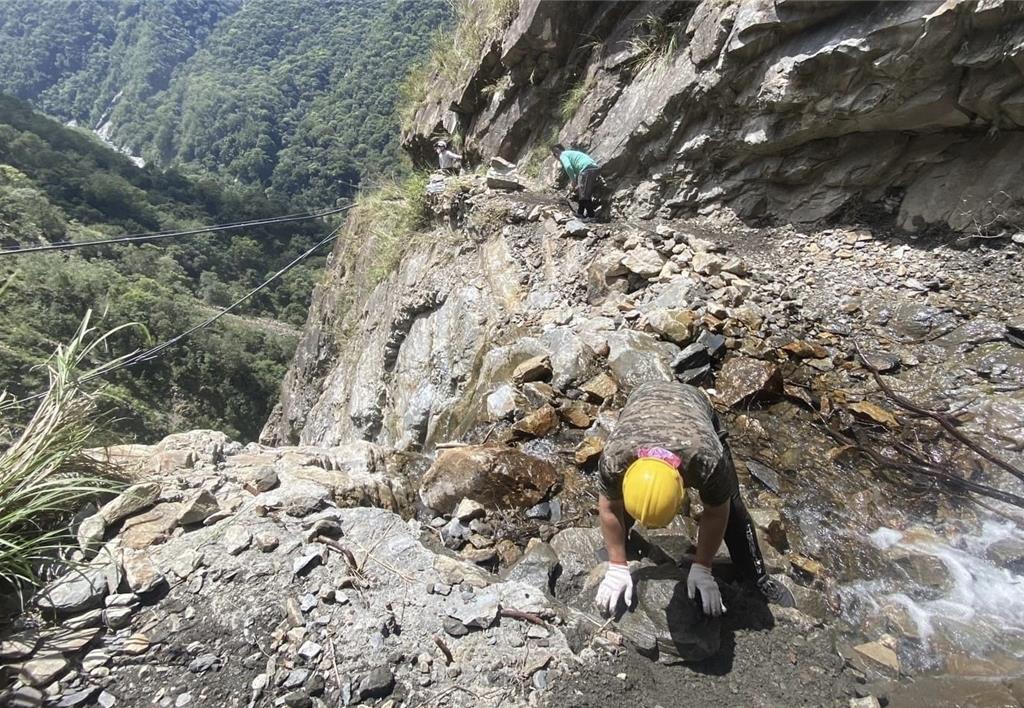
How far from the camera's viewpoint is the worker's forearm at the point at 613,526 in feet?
8.51

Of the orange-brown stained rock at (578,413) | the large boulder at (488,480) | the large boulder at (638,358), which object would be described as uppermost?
the large boulder at (638,358)

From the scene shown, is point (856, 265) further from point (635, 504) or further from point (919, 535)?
point (635, 504)

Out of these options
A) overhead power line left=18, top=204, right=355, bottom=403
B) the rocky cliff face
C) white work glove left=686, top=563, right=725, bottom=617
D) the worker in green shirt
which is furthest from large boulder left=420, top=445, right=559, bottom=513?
the rocky cliff face

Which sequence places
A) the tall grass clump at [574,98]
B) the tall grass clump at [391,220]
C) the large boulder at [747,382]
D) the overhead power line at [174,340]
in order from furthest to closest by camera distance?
the tall grass clump at [391,220] < the tall grass clump at [574,98] < the large boulder at [747,382] < the overhead power line at [174,340]

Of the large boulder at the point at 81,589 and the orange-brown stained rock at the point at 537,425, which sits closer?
the large boulder at the point at 81,589

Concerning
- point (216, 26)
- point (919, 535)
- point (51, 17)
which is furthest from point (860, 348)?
point (51, 17)

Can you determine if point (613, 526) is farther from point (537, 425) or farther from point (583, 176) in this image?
point (583, 176)

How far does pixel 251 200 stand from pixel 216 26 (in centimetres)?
9781

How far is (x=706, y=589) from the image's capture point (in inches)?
101

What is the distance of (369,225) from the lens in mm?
11070

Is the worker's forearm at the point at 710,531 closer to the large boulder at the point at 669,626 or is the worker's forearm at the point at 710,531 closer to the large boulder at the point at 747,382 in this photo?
the large boulder at the point at 669,626

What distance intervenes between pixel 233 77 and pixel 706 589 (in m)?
126

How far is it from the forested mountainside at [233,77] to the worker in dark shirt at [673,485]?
6327cm

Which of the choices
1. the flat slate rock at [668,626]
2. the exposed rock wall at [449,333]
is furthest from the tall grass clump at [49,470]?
the exposed rock wall at [449,333]
